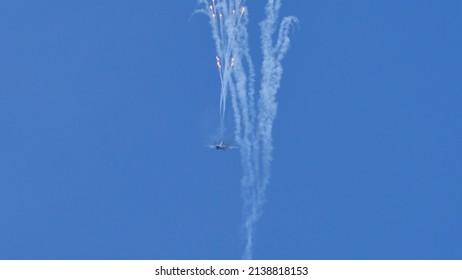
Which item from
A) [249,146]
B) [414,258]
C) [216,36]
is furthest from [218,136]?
[414,258]

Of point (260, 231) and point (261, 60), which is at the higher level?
point (261, 60)

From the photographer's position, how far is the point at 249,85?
1871 inches

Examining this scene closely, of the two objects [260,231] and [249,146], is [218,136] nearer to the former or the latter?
[249,146]

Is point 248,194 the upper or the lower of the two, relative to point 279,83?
lower

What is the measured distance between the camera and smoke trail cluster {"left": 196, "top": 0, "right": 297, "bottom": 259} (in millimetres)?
47375

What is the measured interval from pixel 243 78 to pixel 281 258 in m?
9.22

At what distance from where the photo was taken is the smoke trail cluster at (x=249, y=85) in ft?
155

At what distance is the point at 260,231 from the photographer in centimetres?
4934
